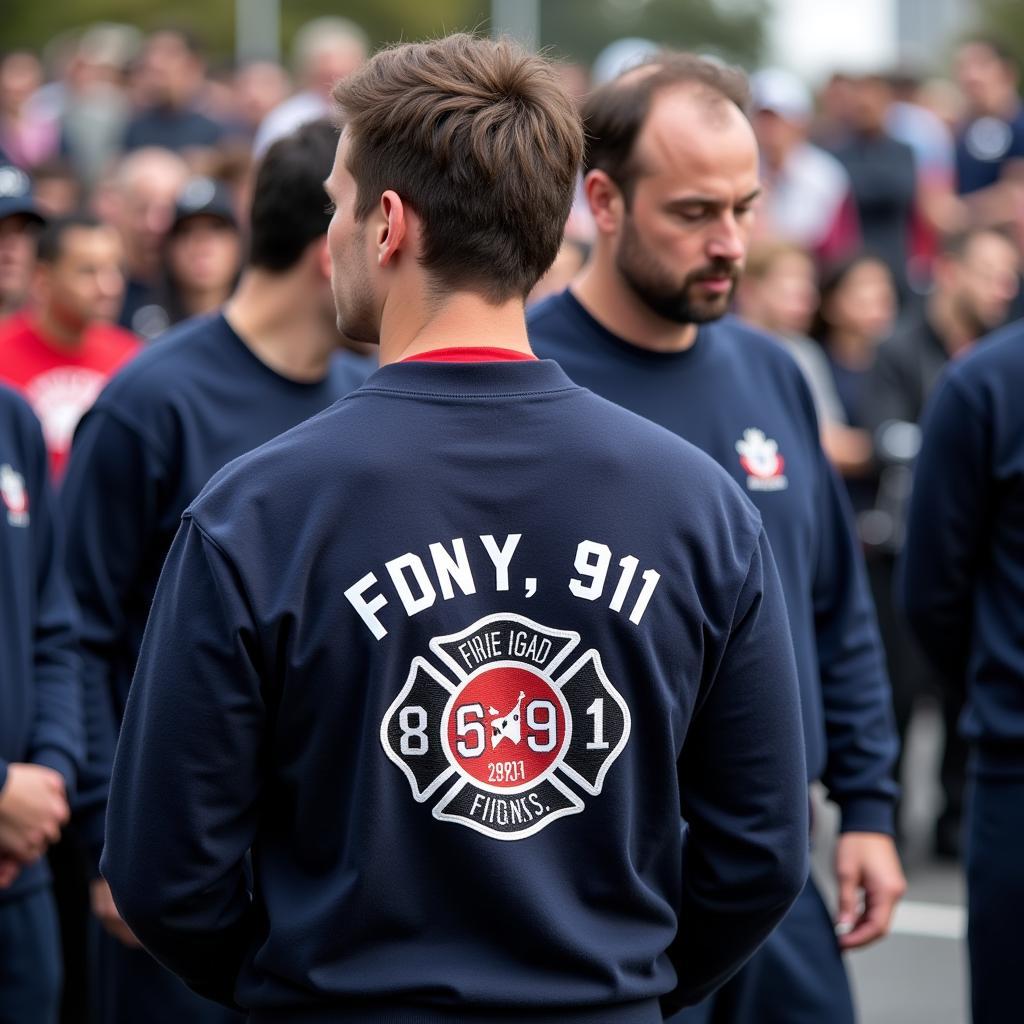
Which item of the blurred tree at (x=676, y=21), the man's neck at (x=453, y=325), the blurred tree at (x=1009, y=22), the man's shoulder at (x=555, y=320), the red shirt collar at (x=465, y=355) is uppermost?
the man's neck at (x=453, y=325)

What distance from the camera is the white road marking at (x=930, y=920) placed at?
6605 millimetres

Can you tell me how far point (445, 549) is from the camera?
2.19 metres

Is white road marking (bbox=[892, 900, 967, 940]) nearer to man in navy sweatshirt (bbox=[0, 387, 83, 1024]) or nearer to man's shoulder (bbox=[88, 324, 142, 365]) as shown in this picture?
man's shoulder (bbox=[88, 324, 142, 365])

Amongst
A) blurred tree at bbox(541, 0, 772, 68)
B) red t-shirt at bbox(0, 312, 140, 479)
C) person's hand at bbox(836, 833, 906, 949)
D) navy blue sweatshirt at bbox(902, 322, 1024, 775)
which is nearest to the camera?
person's hand at bbox(836, 833, 906, 949)

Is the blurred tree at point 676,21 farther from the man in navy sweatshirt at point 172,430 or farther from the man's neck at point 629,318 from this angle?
the man's neck at point 629,318

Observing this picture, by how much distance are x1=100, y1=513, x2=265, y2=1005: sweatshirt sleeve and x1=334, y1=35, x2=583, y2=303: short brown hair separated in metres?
0.48

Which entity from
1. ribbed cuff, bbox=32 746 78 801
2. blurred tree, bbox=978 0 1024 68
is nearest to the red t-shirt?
ribbed cuff, bbox=32 746 78 801

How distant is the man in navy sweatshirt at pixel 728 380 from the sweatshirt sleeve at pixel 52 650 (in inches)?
43.3

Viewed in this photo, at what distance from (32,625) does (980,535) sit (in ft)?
A: 6.65

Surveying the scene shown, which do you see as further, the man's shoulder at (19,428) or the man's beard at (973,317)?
the man's beard at (973,317)

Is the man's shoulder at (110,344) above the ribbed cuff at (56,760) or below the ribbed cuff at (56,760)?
below

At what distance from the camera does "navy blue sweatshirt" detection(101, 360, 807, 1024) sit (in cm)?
217

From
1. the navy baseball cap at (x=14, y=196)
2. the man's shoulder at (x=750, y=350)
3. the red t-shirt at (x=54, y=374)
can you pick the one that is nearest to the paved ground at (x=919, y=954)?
the man's shoulder at (x=750, y=350)

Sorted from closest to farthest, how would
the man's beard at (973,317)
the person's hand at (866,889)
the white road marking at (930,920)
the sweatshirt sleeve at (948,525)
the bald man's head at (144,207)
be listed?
the person's hand at (866,889) → the sweatshirt sleeve at (948,525) → the white road marking at (930,920) → the man's beard at (973,317) → the bald man's head at (144,207)
